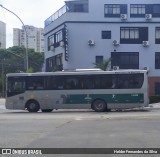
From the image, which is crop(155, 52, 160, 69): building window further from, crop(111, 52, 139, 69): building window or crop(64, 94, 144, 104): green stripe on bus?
crop(64, 94, 144, 104): green stripe on bus

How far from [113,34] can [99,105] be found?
1268 inches

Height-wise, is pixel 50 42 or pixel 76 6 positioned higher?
pixel 76 6

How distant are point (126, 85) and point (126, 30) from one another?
1270 inches

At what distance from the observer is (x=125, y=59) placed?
64688 millimetres

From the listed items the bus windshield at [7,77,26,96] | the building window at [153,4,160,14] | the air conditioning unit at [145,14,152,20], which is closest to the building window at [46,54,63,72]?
the air conditioning unit at [145,14,152,20]

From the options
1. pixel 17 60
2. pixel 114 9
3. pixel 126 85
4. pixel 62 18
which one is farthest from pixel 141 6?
pixel 17 60

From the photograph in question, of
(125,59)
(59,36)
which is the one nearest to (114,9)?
(125,59)

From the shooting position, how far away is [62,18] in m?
65.4

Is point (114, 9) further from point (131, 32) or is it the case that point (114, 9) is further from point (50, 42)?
point (50, 42)

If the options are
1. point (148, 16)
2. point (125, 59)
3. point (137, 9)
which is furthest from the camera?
point (125, 59)

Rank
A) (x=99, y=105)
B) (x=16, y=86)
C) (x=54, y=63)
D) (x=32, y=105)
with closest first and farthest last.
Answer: (x=99, y=105) < (x=16, y=86) < (x=32, y=105) < (x=54, y=63)

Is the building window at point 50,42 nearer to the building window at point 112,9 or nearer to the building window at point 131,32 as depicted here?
the building window at point 112,9

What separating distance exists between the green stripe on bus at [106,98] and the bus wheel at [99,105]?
9.8 inches

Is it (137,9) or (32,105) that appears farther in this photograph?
(137,9)
